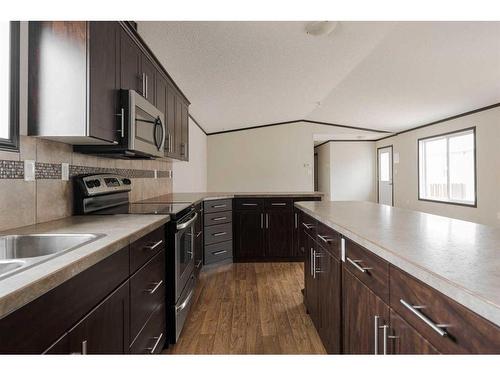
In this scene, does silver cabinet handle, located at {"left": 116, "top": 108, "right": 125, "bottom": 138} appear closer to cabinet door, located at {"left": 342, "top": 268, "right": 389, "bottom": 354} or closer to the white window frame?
cabinet door, located at {"left": 342, "top": 268, "right": 389, "bottom": 354}

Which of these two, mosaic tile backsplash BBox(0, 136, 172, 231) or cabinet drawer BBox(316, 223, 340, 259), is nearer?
mosaic tile backsplash BBox(0, 136, 172, 231)

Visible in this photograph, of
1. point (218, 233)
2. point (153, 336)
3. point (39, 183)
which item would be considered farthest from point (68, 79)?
point (218, 233)

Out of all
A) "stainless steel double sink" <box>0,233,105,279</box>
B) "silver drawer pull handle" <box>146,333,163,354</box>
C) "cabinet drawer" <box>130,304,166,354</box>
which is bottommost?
"silver drawer pull handle" <box>146,333,163,354</box>

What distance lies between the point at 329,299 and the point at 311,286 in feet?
1.67

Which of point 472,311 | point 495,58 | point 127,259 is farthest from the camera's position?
point 495,58

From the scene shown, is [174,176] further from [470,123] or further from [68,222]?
[470,123]

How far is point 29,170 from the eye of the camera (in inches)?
56.8

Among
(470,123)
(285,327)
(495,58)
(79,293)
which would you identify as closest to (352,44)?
(495,58)

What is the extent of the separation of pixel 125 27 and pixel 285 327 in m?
2.26

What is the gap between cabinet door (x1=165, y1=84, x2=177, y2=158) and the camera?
2809 millimetres

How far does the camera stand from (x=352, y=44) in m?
2.94

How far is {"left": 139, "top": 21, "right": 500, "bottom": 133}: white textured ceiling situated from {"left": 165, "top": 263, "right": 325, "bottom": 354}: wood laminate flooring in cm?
222

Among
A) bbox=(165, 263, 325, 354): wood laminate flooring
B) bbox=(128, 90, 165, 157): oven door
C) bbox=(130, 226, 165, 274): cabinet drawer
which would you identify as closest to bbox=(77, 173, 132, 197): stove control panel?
bbox=(128, 90, 165, 157): oven door

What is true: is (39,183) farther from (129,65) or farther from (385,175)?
(385,175)
